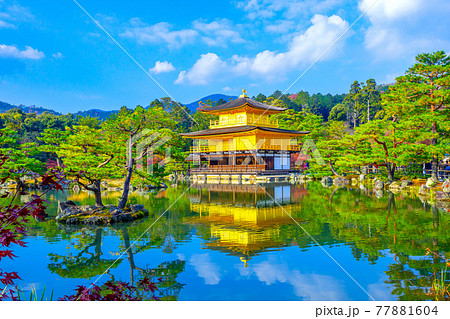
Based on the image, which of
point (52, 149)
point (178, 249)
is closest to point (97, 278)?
point (178, 249)

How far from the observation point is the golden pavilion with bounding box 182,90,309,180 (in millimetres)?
31906

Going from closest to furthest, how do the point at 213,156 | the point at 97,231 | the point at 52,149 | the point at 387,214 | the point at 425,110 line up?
the point at 97,231
the point at 387,214
the point at 52,149
the point at 425,110
the point at 213,156

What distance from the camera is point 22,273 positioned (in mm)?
6125

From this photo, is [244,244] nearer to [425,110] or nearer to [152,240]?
[152,240]

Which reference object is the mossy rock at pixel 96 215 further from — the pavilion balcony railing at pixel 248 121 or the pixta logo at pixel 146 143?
the pavilion balcony railing at pixel 248 121

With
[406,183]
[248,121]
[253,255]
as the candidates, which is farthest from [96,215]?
[248,121]

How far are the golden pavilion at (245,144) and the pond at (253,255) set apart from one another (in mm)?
19849

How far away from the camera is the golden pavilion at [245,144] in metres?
31.9

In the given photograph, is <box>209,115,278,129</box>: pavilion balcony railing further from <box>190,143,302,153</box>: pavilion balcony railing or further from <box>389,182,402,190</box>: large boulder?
<box>389,182,402,190</box>: large boulder

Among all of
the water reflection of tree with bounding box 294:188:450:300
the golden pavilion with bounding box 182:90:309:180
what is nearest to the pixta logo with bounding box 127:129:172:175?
the water reflection of tree with bounding box 294:188:450:300

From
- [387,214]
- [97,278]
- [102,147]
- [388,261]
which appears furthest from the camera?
[102,147]
